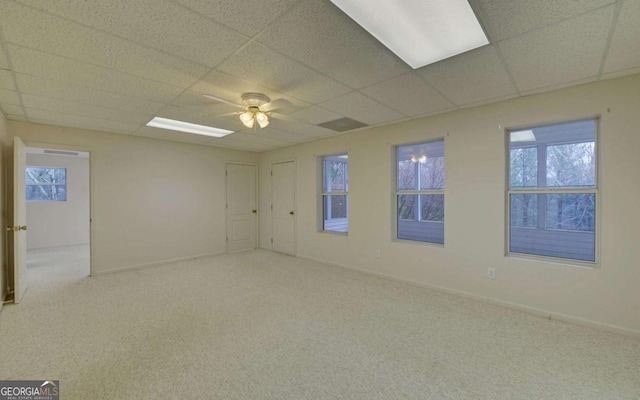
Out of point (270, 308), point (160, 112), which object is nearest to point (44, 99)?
point (160, 112)

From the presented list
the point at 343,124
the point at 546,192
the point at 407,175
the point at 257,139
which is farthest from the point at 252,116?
the point at 546,192

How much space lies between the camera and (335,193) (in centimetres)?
508

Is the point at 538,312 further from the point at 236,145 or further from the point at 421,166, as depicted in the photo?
the point at 236,145

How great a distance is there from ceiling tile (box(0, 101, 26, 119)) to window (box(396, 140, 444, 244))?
4962 mm

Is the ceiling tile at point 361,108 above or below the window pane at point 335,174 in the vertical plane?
above

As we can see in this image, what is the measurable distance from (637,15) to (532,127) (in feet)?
4.98

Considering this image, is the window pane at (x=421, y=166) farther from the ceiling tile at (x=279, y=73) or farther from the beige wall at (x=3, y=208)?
the beige wall at (x=3, y=208)

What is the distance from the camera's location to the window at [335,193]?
5.01 meters

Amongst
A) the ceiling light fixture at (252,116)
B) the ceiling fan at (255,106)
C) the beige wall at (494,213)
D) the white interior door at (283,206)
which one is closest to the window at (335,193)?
the beige wall at (494,213)

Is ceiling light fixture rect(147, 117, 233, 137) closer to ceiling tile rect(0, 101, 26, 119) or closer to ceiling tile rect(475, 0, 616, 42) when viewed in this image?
ceiling tile rect(0, 101, 26, 119)

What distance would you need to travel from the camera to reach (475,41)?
191 cm

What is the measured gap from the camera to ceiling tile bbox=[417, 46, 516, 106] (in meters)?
2.13

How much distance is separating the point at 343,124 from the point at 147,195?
3.73 metres

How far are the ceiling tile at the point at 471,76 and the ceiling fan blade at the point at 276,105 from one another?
145cm
